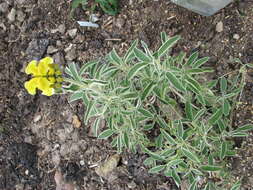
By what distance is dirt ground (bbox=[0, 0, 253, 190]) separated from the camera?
2.10 m

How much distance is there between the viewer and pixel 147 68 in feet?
5.27

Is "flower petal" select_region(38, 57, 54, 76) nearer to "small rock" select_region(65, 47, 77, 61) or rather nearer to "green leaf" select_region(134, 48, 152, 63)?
"green leaf" select_region(134, 48, 152, 63)

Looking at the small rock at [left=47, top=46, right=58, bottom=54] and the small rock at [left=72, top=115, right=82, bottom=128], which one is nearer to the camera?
the small rock at [left=72, top=115, right=82, bottom=128]

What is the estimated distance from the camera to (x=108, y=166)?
238cm

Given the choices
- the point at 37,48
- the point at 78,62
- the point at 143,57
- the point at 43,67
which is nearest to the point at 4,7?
the point at 37,48

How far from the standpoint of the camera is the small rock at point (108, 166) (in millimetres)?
2361

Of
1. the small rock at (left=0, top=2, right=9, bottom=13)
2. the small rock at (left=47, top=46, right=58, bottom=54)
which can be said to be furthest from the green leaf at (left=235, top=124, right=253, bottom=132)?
the small rock at (left=0, top=2, right=9, bottom=13)

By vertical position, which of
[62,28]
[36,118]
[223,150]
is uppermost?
[62,28]

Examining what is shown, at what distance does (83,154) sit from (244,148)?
102 cm

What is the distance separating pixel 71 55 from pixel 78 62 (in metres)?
0.07

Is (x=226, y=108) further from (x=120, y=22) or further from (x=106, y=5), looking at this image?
(x=106, y=5)

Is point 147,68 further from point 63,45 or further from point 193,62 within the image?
point 63,45

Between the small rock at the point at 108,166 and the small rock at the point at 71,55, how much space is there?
2.36 feet

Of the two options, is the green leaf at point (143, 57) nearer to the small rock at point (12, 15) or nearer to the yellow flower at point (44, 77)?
the yellow flower at point (44, 77)
